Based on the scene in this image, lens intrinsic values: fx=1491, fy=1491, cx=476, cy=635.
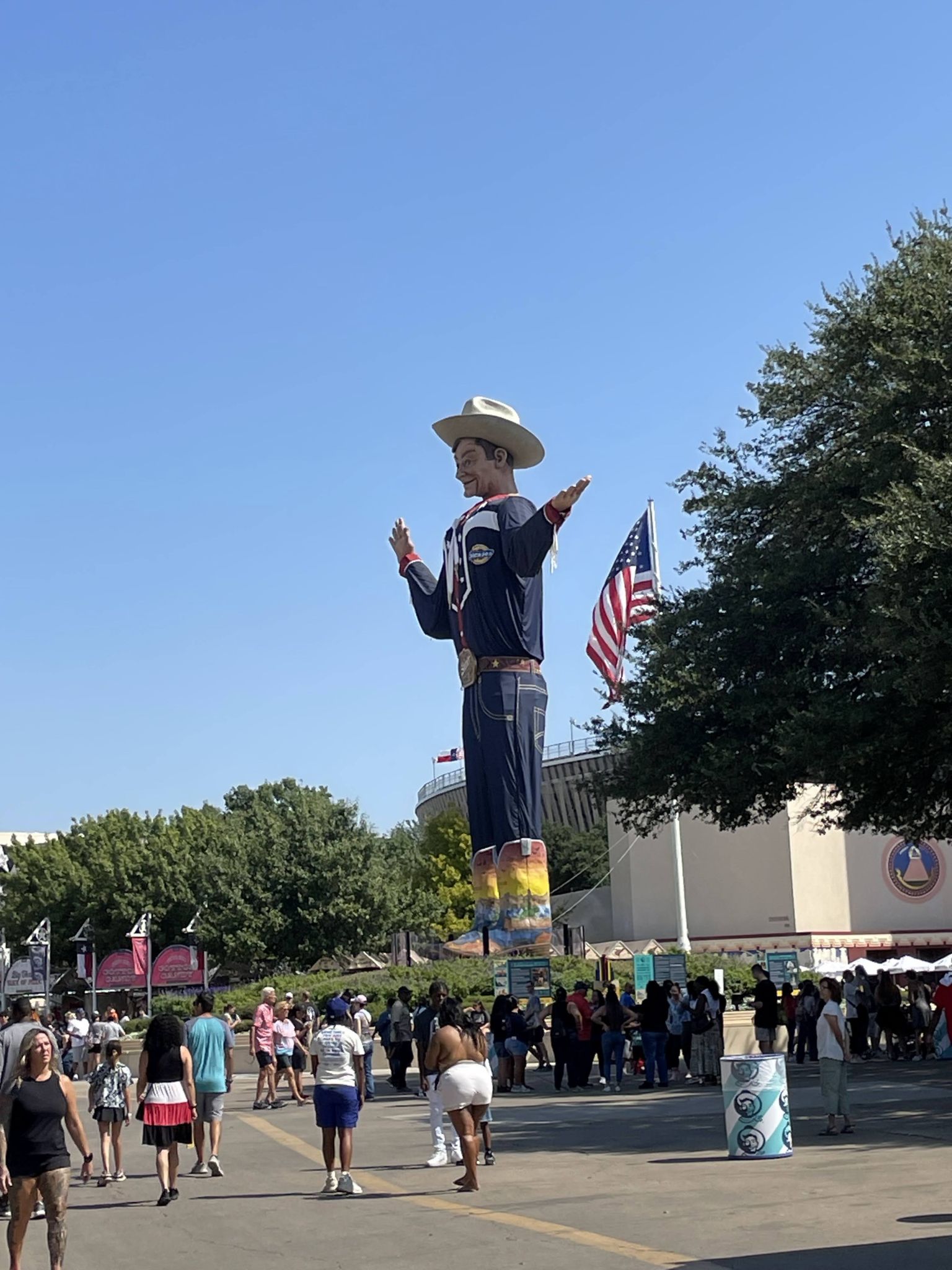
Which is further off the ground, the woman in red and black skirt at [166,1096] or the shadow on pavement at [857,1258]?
the woman in red and black skirt at [166,1096]

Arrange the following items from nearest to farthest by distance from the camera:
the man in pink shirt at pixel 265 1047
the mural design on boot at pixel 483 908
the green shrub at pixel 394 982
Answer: the man in pink shirt at pixel 265 1047, the mural design on boot at pixel 483 908, the green shrub at pixel 394 982

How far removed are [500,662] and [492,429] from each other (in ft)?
17.5

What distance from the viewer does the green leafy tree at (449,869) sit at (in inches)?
2689

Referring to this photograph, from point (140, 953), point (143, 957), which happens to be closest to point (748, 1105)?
point (140, 953)

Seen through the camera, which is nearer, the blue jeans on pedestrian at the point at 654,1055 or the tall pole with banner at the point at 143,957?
the blue jeans on pedestrian at the point at 654,1055

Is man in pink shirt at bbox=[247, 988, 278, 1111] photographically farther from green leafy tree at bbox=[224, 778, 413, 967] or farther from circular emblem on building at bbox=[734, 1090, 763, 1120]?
green leafy tree at bbox=[224, 778, 413, 967]

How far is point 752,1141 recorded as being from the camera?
12.5m

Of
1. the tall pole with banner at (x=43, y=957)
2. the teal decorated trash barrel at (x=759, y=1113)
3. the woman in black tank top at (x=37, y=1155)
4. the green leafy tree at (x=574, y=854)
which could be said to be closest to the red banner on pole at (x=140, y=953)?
the tall pole with banner at (x=43, y=957)

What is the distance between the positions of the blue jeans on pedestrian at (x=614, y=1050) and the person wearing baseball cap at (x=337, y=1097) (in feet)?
33.3

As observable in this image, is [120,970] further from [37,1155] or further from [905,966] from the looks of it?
[37,1155]

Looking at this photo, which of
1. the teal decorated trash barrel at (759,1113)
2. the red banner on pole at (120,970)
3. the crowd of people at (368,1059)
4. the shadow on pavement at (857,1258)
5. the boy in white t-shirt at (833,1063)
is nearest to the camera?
the shadow on pavement at (857,1258)

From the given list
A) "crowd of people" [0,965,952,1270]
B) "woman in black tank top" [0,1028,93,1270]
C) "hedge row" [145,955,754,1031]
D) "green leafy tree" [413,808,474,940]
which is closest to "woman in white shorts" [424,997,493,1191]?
"crowd of people" [0,965,952,1270]

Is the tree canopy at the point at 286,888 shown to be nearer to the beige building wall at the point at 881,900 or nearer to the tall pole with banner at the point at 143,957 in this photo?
the tall pole with banner at the point at 143,957

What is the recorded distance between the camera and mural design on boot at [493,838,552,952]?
105 ft
